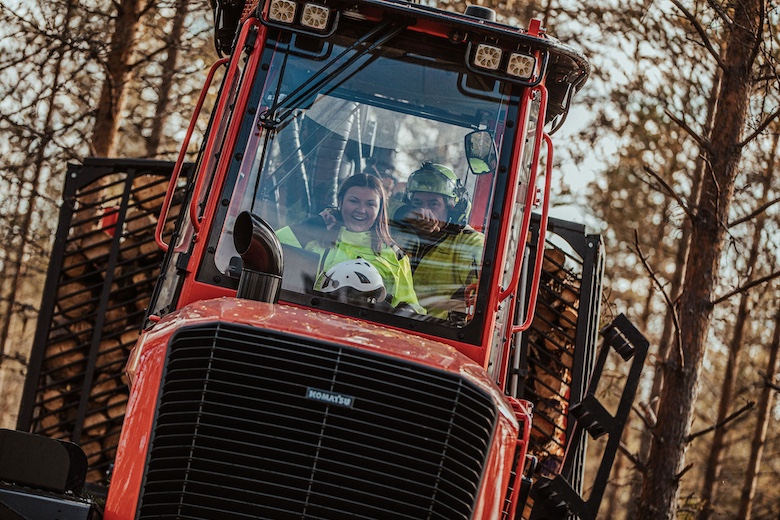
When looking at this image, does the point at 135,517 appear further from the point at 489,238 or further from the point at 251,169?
the point at 489,238

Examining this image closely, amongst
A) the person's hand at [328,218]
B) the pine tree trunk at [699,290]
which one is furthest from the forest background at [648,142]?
the person's hand at [328,218]

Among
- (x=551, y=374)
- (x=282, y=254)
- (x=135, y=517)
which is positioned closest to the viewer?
(x=135, y=517)

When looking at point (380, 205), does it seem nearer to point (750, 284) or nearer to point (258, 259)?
point (258, 259)

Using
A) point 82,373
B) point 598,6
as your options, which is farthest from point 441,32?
point 598,6

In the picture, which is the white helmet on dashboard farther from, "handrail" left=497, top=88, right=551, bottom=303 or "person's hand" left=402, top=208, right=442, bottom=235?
"handrail" left=497, top=88, right=551, bottom=303

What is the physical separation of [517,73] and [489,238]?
0.86 meters

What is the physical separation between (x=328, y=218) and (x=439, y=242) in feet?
1.80

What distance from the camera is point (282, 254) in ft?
14.8

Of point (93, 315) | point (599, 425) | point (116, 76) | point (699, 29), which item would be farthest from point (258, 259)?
point (116, 76)

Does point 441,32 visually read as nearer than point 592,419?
No

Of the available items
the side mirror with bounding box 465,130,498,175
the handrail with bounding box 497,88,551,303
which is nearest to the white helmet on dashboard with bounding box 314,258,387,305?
the handrail with bounding box 497,88,551,303

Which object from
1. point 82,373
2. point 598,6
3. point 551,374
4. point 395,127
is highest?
point 598,6

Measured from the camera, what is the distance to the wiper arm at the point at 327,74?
4.91m

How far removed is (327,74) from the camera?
16.4ft
